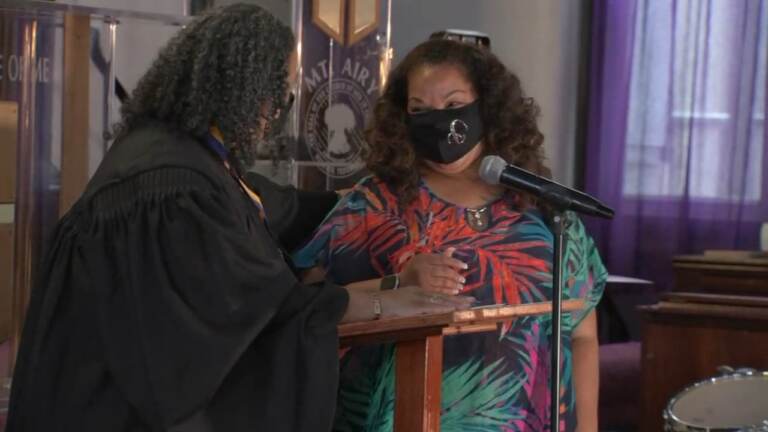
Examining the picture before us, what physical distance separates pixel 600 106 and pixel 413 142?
10.0 ft

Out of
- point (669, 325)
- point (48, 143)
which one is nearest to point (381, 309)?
point (48, 143)

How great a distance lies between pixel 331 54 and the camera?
3465 millimetres

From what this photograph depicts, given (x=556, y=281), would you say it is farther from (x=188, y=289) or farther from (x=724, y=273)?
(x=724, y=273)

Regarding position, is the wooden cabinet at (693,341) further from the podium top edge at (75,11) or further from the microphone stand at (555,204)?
the podium top edge at (75,11)

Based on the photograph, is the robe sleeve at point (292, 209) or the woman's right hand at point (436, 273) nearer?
the woman's right hand at point (436, 273)

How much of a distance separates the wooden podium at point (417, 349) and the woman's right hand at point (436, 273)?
128mm

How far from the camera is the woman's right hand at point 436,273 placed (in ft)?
6.72

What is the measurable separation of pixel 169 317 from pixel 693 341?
1.97m

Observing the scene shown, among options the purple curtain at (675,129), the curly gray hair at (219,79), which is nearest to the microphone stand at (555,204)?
the curly gray hair at (219,79)

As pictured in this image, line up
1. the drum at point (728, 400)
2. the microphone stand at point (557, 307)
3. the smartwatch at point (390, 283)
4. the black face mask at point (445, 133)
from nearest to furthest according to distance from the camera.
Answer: the microphone stand at point (557, 307) → the smartwatch at point (390, 283) → the black face mask at point (445, 133) → the drum at point (728, 400)

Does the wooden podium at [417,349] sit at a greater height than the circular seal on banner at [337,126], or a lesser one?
lesser

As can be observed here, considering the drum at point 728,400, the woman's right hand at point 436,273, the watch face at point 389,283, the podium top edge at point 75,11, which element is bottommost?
the drum at point 728,400

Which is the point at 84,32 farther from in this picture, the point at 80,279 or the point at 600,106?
the point at 600,106

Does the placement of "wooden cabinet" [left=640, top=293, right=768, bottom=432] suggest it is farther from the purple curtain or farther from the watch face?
the purple curtain
